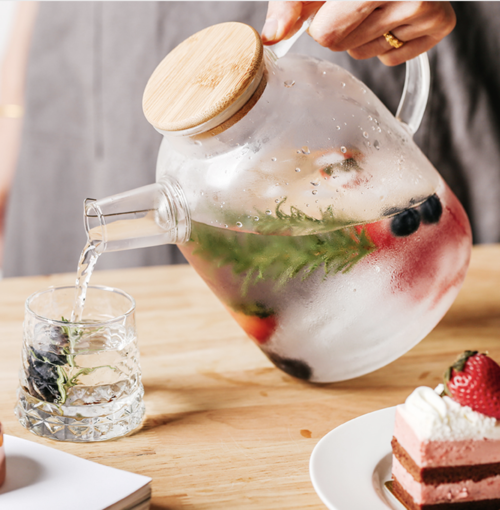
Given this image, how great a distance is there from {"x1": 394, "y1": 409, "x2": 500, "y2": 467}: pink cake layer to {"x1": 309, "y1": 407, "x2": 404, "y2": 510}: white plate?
0.15ft

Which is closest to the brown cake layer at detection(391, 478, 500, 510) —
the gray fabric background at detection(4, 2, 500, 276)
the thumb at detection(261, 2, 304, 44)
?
the thumb at detection(261, 2, 304, 44)

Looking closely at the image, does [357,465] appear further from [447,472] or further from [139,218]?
[139,218]

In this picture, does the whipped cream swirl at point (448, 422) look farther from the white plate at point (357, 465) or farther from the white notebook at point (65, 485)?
the white notebook at point (65, 485)

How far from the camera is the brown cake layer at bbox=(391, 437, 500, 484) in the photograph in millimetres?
537

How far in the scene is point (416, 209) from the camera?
69cm

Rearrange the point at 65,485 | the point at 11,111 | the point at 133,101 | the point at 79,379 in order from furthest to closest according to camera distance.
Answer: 1. the point at 11,111
2. the point at 133,101
3. the point at 79,379
4. the point at 65,485

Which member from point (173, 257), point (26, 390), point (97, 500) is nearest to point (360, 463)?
point (97, 500)

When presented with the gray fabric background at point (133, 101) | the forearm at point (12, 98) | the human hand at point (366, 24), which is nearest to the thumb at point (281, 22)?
the human hand at point (366, 24)

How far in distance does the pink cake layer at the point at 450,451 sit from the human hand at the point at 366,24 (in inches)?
18.3

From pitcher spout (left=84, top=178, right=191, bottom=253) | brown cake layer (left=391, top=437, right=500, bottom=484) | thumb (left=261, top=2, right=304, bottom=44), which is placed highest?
thumb (left=261, top=2, right=304, bottom=44)

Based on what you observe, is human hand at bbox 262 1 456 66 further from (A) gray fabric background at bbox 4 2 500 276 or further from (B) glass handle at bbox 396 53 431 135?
(A) gray fabric background at bbox 4 2 500 276

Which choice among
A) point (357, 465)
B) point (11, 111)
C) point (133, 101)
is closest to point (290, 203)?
point (357, 465)

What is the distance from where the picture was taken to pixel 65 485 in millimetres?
525

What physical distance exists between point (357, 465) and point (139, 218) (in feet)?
1.11
